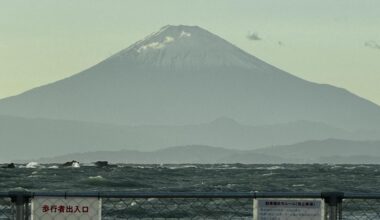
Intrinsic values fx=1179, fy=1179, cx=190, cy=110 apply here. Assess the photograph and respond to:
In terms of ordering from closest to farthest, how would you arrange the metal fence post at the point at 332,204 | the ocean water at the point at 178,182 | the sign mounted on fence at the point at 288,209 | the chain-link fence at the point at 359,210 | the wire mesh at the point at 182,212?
the sign mounted on fence at the point at 288,209 < the metal fence post at the point at 332,204 < the chain-link fence at the point at 359,210 < the wire mesh at the point at 182,212 < the ocean water at the point at 178,182

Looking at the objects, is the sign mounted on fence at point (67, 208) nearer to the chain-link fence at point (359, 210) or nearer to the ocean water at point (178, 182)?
the chain-link fence at point (359, 210)

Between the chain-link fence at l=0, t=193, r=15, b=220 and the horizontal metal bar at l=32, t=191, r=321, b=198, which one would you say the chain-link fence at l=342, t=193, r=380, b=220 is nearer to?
the chain-link fence at l=0, t=193, r=15, b=220

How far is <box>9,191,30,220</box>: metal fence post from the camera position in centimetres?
1105

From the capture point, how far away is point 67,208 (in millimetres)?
10727

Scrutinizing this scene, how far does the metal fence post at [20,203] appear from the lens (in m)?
11.1

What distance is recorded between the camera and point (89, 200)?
1076 centimetres

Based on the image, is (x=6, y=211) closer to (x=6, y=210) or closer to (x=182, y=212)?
Answer: (x=6, y=210)

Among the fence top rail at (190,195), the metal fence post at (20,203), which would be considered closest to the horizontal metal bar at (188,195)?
the fence top rail at (190,195)

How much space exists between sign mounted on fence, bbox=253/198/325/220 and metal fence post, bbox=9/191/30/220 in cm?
216

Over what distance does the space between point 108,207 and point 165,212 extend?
2076 mm

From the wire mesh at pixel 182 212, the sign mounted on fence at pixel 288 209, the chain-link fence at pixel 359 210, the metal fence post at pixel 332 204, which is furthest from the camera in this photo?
the wire mesh at pixel 182 212

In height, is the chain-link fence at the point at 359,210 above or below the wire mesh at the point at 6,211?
above

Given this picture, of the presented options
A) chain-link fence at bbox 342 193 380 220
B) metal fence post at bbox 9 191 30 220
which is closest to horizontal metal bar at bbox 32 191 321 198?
metal fence post at bbox 9 191 30 220

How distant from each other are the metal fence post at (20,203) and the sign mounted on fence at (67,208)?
1.01 ft
